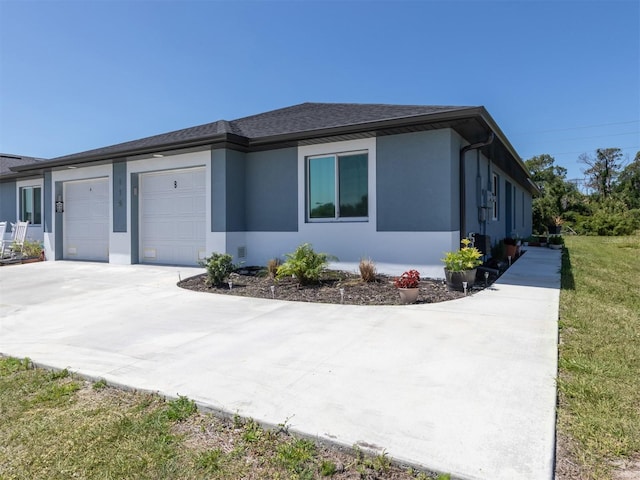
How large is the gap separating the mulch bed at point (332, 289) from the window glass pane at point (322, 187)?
1.56 meters

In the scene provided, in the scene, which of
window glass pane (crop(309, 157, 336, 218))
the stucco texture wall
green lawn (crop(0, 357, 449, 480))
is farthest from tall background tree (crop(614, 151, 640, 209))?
green lawn (crop(0, 357, 449, 480))

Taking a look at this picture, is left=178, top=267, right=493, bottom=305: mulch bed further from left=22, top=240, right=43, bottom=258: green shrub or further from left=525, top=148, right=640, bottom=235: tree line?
left=525, top=148, right=640, bottom=235: tree line

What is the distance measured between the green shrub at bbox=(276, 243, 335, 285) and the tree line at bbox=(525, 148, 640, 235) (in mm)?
23602

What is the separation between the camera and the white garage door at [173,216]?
32.0ft

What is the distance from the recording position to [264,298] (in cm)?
617

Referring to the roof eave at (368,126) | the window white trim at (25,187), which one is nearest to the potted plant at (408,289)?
the roof eave at (368,126)

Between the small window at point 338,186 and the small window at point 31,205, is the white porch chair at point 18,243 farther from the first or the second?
the small window at point 338,186

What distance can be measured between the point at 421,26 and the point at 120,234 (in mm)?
11123

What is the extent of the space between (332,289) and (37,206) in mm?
13355

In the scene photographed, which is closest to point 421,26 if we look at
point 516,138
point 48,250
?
point 48,250

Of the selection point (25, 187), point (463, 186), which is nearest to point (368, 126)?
point (463, 186)

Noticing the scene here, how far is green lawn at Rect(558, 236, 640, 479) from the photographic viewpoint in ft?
6.52

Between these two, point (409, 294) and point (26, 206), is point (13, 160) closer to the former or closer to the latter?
point (26, 206)

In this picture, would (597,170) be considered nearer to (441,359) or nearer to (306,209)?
(306,209)
